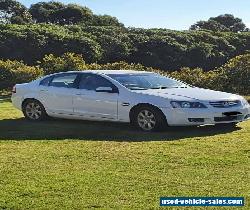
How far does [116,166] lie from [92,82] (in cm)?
431

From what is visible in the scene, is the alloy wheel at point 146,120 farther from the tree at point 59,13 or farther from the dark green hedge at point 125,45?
the tree at point 59,13

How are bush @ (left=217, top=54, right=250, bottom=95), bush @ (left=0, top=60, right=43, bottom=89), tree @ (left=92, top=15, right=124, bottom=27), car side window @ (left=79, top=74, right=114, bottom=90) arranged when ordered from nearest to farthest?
car side window @ (left=79, top=74, right=114, bottom=90) < bush @ (left=217, top=54, right=250, bottom=95) < bush @ (left=0, top=60, right=43, bottom=89) < tree @ (left=92, top=15, right=124, bottom=27)

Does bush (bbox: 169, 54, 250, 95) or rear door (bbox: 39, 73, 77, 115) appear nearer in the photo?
rear door (bbox: 39, 73, 77, 115)

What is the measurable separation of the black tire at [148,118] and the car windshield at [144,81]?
0.67 meters

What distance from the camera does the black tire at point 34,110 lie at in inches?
458

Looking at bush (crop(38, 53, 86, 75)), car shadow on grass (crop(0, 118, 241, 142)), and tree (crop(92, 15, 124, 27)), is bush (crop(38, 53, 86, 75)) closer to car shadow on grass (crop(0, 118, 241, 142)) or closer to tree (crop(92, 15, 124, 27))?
car shadow on grass (crop(0, 118, 241, 142))

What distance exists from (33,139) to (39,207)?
4.14 meters

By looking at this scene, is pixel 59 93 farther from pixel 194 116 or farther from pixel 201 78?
pixel 201 78

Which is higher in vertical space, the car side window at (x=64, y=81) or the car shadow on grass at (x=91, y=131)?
the car side window at (x=64, y=81)

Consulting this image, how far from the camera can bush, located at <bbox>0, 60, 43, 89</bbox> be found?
21.1 meters

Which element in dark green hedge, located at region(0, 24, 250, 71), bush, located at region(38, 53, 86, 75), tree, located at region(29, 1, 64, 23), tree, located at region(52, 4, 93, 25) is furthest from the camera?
tree, located at region(52, 4, 93, 25)

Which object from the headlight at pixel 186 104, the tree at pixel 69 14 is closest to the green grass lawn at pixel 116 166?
the headlight at pixel 186 104

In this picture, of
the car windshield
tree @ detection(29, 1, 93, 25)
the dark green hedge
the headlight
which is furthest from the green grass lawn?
tree @ detection(29, 1, 93, 25)

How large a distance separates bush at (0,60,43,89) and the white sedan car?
355 inches
